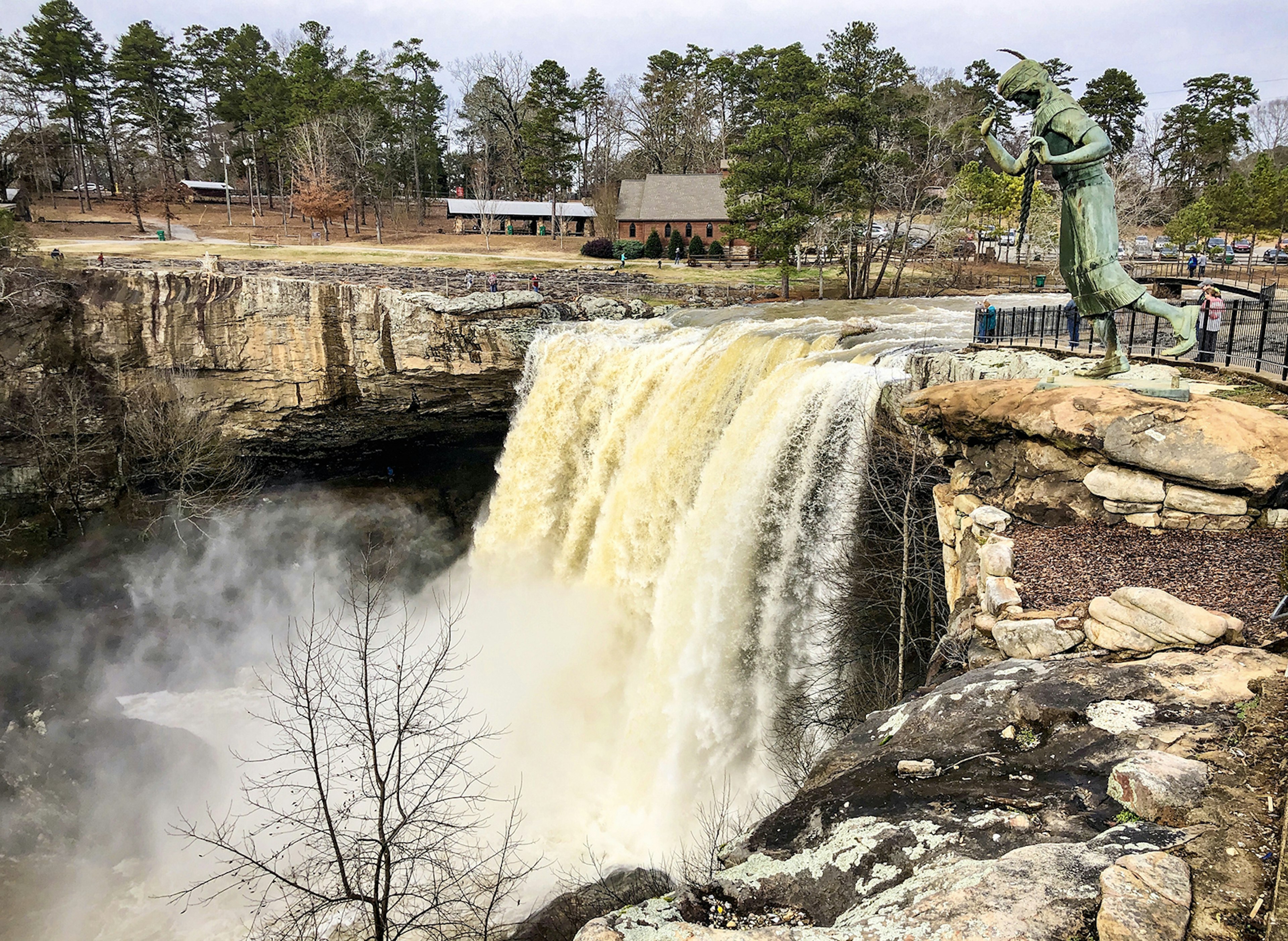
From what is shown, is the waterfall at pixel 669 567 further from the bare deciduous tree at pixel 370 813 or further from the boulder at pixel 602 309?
the boulder at pixel 602 309

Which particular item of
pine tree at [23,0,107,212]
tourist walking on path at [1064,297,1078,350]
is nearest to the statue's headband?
tourist walking on path at [1064,297,1078,350]

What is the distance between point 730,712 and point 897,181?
27277mm

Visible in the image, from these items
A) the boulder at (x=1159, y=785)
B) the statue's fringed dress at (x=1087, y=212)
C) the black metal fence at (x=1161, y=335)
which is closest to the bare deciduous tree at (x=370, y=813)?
the boulder at (x=1159, y=785)

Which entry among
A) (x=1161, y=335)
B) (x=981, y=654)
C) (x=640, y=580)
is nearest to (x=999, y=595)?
(x=981, y=654)

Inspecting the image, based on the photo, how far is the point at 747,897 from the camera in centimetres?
485

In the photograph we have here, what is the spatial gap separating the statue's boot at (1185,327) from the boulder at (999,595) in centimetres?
372

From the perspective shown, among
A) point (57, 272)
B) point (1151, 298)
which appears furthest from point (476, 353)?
point (1151, 298)

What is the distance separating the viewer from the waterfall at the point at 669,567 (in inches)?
515

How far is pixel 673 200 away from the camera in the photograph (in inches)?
1892

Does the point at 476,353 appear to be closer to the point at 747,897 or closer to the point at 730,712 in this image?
the point at 730,712

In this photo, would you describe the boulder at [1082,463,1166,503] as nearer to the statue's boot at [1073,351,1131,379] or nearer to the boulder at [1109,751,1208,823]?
the statue's boot at [1073,351,1131,379]

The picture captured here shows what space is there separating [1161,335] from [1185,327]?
9.27m

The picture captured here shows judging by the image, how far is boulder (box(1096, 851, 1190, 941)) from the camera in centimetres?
322

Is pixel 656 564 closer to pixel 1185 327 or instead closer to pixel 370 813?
pixel 370 813
